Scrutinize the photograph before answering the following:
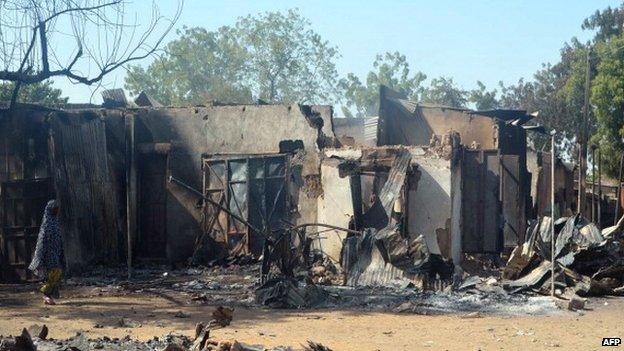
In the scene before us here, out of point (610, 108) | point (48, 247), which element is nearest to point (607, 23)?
point (610, 108)

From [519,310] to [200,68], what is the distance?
36510 millimetres

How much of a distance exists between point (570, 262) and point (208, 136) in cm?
802

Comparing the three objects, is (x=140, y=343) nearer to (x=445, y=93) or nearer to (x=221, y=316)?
(x=221, y=316)

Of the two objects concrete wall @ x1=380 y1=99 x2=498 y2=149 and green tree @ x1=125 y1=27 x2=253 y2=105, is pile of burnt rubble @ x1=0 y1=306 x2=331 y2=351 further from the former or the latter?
green tree @ x1=125 y1=27 x2=253 y2=105

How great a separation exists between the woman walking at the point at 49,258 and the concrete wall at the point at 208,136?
539cm

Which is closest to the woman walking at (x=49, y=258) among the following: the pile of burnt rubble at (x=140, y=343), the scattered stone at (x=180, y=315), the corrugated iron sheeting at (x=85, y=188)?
the scattered stone at (x=180, y=315)

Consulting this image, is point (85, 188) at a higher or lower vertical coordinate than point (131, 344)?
higher

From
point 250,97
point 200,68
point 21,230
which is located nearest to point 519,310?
point 21,230

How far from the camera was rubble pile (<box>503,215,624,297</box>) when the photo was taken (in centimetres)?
1230

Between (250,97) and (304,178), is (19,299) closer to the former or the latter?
(304,178)

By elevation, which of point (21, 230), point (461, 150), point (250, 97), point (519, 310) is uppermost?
point (250, 97)

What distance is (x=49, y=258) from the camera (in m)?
11.5

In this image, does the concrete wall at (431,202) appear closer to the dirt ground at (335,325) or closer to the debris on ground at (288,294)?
the dirt ground at (335,325)

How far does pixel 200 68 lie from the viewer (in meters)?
45.2
